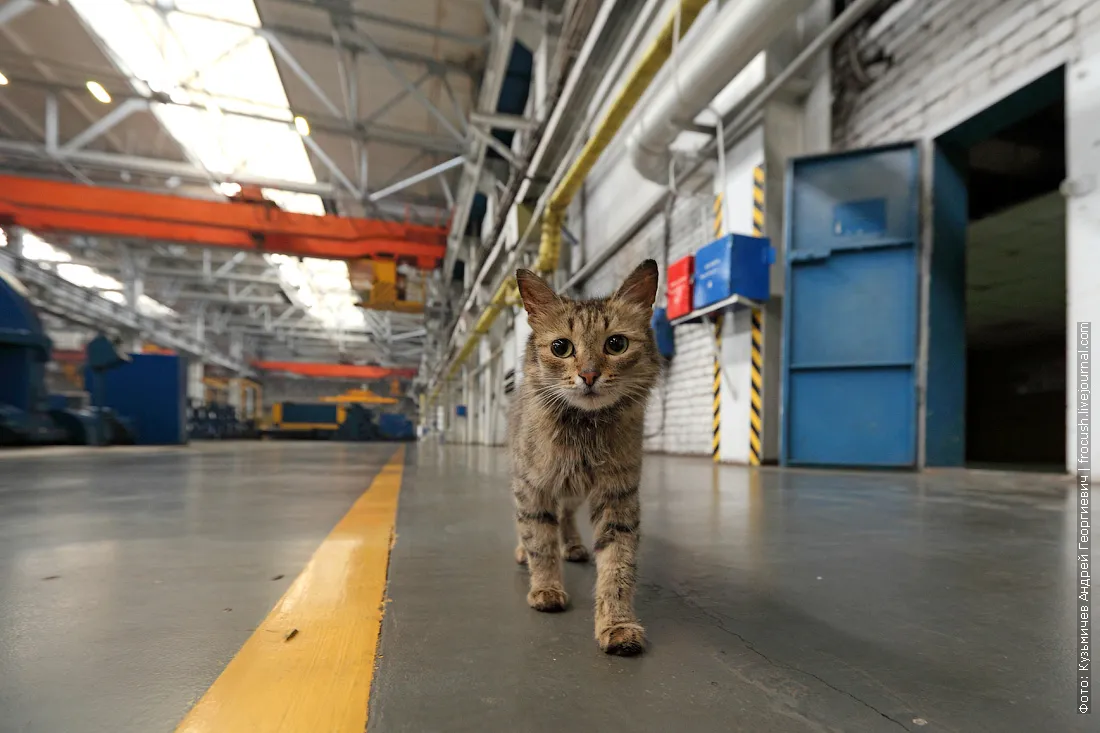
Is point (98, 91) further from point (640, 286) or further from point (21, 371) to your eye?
point (640, 286)

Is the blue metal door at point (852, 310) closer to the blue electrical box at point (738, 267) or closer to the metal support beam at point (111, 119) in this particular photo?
the blue electrical box at point (738, 267)

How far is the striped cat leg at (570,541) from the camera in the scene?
2.08m

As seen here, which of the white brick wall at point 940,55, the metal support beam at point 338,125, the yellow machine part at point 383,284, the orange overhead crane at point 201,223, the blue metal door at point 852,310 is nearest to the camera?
the white brick wall at point 940,55

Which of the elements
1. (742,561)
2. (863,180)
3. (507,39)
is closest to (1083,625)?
(742,561)

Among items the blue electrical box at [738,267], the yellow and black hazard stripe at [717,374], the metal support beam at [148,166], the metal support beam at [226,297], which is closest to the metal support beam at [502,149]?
the yellow and black hazard stripe at [717,374]

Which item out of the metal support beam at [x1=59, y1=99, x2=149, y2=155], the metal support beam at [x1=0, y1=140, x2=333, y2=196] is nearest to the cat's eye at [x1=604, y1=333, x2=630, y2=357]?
the metal support beam at [x1=59, y1=99, x2=149, y2=155]

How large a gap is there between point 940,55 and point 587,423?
6.23 metres

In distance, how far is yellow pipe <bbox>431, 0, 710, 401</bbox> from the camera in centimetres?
436

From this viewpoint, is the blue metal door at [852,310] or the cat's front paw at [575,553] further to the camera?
the blue metal door at [852,310]

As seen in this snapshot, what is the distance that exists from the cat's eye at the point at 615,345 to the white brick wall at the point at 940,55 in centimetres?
537

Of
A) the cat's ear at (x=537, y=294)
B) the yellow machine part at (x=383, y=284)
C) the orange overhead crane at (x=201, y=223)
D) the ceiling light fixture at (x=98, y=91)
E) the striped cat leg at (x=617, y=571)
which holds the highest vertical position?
the ceiling light fixture at (x=98, y=91)

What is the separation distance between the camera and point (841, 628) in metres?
1.33

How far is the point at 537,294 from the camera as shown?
155cm

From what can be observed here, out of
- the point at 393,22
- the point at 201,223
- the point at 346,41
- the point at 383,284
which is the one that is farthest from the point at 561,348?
the point at 201,223
